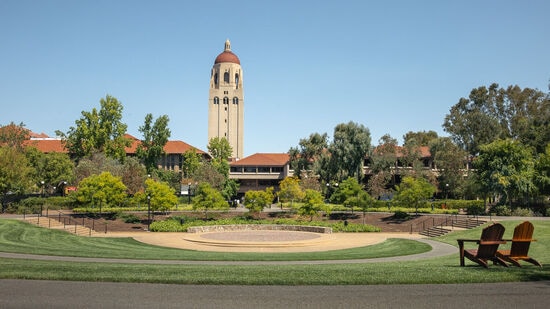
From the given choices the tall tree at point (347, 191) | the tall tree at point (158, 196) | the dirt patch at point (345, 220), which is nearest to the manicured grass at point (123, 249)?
the dirt patch at point (345, 220)

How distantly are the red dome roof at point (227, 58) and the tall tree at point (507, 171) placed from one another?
264 ft

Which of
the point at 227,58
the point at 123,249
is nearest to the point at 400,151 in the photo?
the point at 123,249

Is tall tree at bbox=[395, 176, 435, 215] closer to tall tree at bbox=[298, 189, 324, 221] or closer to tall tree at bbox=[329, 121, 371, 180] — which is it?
tall tree at bbox=[298, 189, 324, 221]

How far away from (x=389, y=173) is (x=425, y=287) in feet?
188

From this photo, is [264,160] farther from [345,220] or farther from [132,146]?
[345,220]

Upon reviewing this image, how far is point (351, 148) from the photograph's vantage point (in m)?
61.6

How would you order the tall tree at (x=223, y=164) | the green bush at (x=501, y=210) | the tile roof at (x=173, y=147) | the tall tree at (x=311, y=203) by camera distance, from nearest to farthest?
the tall tree at (x=311, y=203), the green bush at (x=501, y=210), the tall tree at (x=223, y=164), the tile roof at (x=173, y=147)

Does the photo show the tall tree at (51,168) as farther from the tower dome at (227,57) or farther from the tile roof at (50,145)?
the tower dome at (227,57)

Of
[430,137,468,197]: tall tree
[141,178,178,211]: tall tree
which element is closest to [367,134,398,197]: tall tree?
[430,137,468,197]: tall tree

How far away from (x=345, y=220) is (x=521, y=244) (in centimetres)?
3371

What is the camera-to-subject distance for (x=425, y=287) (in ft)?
31.2

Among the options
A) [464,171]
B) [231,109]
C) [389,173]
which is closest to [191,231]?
[389,173]

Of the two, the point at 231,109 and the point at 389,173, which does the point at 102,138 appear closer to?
the point at 389,173

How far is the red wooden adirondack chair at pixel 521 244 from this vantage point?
12.2 metres
